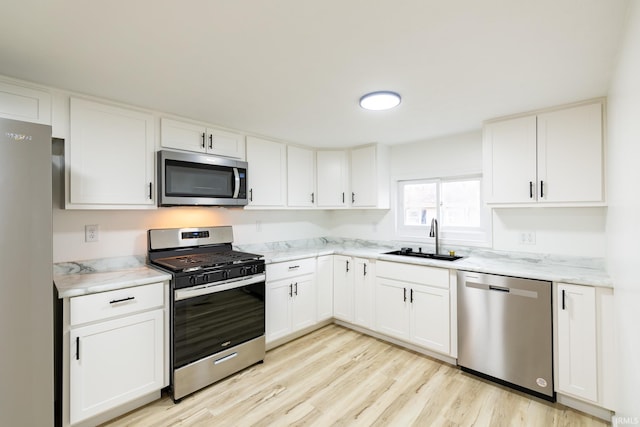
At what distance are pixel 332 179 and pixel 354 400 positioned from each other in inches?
97.4

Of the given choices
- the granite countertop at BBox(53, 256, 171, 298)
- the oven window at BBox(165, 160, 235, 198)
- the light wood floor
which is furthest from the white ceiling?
the light wood floor

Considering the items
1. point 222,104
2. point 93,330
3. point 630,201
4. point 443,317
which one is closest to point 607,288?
point 630,201

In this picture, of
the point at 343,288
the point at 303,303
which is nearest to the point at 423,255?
the point at 343,288

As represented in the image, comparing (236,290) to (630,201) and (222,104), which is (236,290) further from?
(630,201)

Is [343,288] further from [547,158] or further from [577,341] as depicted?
[547,158]

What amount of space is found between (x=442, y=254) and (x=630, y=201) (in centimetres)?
199

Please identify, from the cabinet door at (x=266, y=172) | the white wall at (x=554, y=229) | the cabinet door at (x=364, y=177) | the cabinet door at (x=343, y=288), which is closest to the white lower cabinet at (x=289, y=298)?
the cabinet door at (x=343, y=288)

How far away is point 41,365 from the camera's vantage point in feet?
5.32

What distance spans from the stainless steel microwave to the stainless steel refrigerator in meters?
0.81

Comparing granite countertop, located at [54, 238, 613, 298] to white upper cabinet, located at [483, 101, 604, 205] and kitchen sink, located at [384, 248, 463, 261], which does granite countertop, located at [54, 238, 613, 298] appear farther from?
white upper cabinet, located at [483, 101, 604, 205]

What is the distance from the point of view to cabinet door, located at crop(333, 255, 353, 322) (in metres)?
3.45

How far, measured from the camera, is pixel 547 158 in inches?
94.5

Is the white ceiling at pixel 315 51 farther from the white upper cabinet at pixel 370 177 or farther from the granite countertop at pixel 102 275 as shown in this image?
the granite countertop at pixel 102 275

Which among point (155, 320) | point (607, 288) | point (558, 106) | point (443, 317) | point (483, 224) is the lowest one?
point (443, 317)
